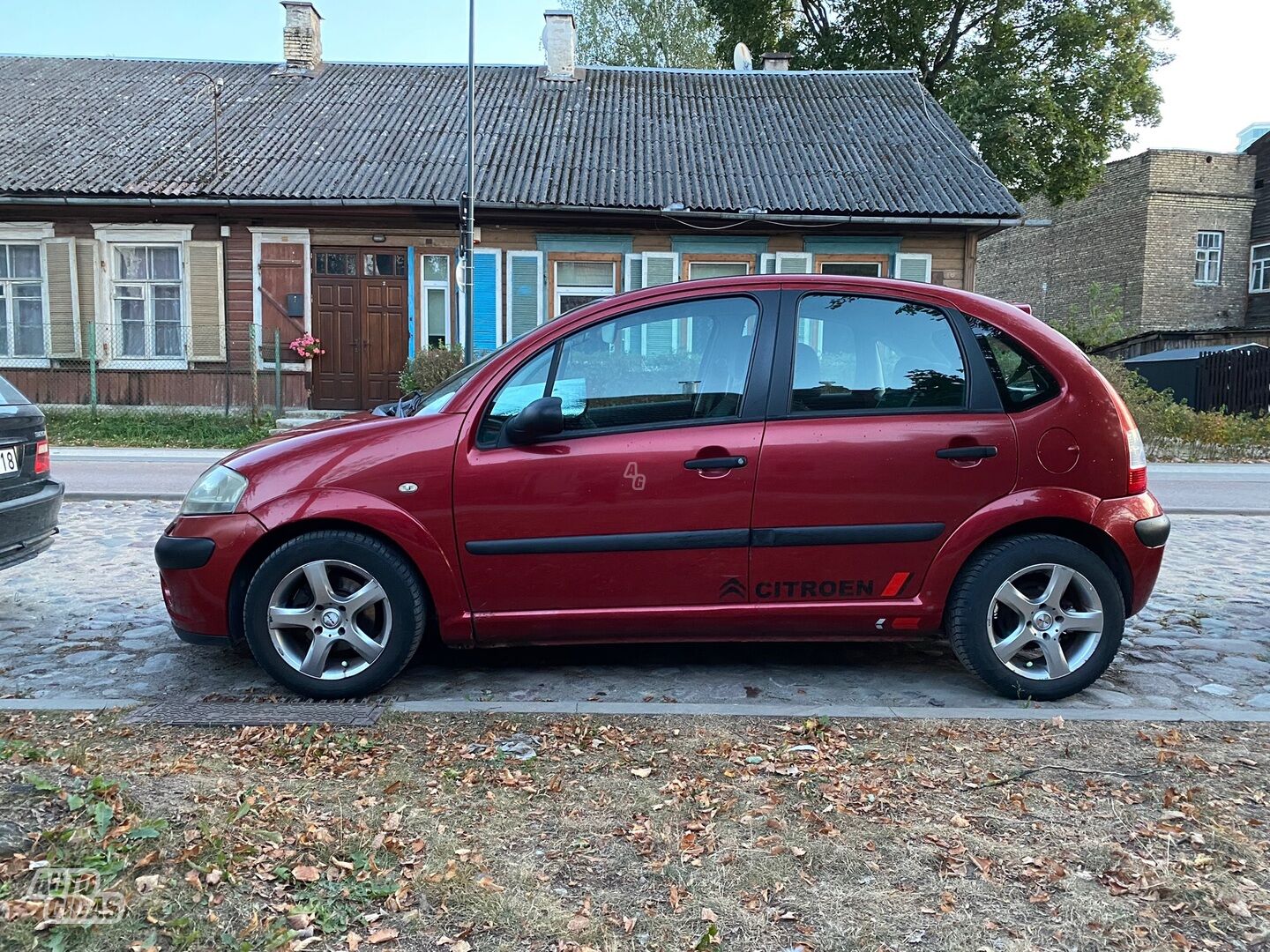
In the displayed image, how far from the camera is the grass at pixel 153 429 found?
1560 cm

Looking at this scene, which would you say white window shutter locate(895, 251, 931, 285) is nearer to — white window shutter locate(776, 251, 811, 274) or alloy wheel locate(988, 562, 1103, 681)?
white window shutter locate(776, 251, 811, 274)

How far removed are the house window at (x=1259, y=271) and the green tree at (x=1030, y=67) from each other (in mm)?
10242

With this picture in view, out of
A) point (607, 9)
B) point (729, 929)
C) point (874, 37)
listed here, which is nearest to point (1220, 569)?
point (729, 929)

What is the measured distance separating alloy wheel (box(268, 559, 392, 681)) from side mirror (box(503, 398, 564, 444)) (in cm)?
85

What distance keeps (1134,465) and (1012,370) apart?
2.17 feet

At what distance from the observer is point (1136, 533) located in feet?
13.4

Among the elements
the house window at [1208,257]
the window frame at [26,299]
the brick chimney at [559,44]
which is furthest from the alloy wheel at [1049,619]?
the house window at [1208,257]

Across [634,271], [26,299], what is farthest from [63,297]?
[634,271]

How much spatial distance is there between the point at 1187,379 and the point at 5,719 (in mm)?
22901

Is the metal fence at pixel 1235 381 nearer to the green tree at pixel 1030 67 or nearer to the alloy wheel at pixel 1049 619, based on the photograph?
the green tree at pixel 1030 67

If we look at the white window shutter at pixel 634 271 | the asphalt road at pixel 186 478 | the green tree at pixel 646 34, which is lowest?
the asphalt road at pixel 186 478

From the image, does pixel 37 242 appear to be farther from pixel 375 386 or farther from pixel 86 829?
pixel 86 829

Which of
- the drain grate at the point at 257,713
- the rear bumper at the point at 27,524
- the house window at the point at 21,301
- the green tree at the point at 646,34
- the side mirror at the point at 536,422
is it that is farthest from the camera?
the green tree at the point at 646,34

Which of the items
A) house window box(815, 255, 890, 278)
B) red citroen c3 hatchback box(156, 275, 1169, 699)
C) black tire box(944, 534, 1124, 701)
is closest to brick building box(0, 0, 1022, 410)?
house window box(815, 255, 890, 278)
